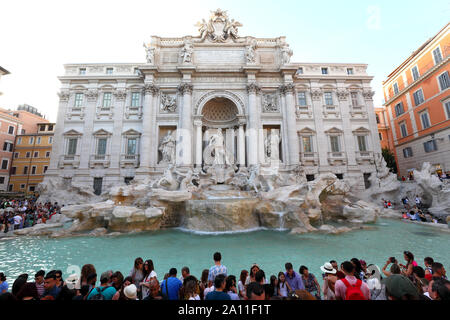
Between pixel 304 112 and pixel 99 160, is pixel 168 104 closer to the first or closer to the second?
pixel 99 160

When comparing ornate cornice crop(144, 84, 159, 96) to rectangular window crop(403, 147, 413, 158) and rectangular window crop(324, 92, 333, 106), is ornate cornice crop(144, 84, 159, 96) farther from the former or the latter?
rectangular window crop(403, 147, 413, 158)

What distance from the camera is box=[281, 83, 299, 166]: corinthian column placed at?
58.5 feet

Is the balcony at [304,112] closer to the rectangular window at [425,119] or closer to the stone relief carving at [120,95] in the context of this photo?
the rectangular window at [425,119]

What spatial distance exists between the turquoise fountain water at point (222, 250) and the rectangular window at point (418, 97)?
17.2m

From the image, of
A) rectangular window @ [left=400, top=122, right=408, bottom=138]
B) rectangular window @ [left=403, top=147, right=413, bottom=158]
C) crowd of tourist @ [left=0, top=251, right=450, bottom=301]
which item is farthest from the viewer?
rectangular window @ [left=400, top=122, right=408, bottom=138]

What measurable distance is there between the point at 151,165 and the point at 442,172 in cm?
2544

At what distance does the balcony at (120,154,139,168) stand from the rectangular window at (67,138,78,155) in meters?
4.74

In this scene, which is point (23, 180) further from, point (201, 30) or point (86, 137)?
point (201, 30)

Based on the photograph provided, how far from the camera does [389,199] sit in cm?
1508

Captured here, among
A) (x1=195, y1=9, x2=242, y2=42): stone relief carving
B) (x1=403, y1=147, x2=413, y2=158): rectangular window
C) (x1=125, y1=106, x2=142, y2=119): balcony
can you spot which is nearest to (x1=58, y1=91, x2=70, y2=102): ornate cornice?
(x1=125, y1=106, x2=142, y2=119): balcony

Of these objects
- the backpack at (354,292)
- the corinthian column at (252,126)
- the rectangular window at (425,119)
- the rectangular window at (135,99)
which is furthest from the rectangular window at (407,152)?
the rectangular window at (135,99)

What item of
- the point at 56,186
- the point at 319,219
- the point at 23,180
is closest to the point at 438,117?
the point at 319,219

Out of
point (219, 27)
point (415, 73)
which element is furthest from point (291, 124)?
point (415, 73)

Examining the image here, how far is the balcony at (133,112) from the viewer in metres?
19.3
